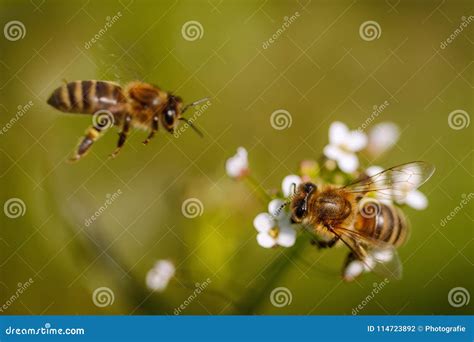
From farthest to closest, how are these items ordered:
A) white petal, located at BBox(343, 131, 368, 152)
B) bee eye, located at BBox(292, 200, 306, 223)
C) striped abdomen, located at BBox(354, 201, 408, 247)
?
white petal, located at BBox(343, 131, 368, 152) < bee eye, located at BBox(292, 200, 306, 223) < striped abdomen, located at BBox(354, 201, 408, 247)

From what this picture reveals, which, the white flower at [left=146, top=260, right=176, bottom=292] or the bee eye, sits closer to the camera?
the bee eye

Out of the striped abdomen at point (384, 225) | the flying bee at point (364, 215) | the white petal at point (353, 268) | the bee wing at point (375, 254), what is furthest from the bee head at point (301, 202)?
the white petal at point (353, 268)

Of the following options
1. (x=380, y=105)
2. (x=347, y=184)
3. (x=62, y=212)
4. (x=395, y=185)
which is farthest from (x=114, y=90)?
(x=380, y=105)

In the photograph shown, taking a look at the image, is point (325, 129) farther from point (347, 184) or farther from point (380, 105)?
point (347, 184)

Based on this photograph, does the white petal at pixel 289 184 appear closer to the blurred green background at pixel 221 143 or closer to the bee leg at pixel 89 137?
the blurred green background at pixel 221 143

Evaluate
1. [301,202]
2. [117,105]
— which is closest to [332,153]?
[301,202]

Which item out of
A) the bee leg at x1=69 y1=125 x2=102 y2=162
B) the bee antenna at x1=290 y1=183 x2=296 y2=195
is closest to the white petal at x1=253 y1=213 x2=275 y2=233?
the bee antenna at x1=290 y1=183 x2=296 y2=195

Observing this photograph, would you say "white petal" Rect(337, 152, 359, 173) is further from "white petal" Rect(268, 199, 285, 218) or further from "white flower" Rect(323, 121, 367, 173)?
"white petal" Rect(268, 199, 285, 218)
